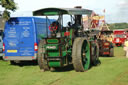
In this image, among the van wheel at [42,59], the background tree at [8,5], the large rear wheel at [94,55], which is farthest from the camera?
the background tree at [8,5]

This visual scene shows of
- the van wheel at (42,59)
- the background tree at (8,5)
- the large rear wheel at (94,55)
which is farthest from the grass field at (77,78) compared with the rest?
the background tree at (8,5)

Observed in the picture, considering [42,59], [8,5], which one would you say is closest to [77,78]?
[42,59]

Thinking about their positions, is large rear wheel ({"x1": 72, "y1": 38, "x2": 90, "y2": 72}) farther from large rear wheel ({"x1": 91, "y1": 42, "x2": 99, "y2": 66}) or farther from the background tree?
the background tree

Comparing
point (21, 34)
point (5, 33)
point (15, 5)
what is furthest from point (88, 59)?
point (15, 5)

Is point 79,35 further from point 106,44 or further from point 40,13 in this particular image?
point 106,44

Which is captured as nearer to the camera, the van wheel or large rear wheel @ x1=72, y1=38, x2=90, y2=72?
large rear wheel @ x1=72, y1=38, x2=90, y2=72

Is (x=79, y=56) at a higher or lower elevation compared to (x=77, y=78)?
higher

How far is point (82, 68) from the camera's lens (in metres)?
9.54

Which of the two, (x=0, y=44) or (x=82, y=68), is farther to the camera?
(x=0, y=44)

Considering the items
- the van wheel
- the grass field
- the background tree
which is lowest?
the grass field

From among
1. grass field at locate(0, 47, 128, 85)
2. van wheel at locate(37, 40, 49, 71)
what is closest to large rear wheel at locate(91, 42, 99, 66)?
grass field at locate(0, 47, 128, 85)

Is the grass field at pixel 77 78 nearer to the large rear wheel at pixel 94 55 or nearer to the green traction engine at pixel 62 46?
the green traction engine at pixel 62 46

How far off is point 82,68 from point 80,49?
720 mm

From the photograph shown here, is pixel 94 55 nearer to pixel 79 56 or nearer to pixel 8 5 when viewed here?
pixel 79 56
